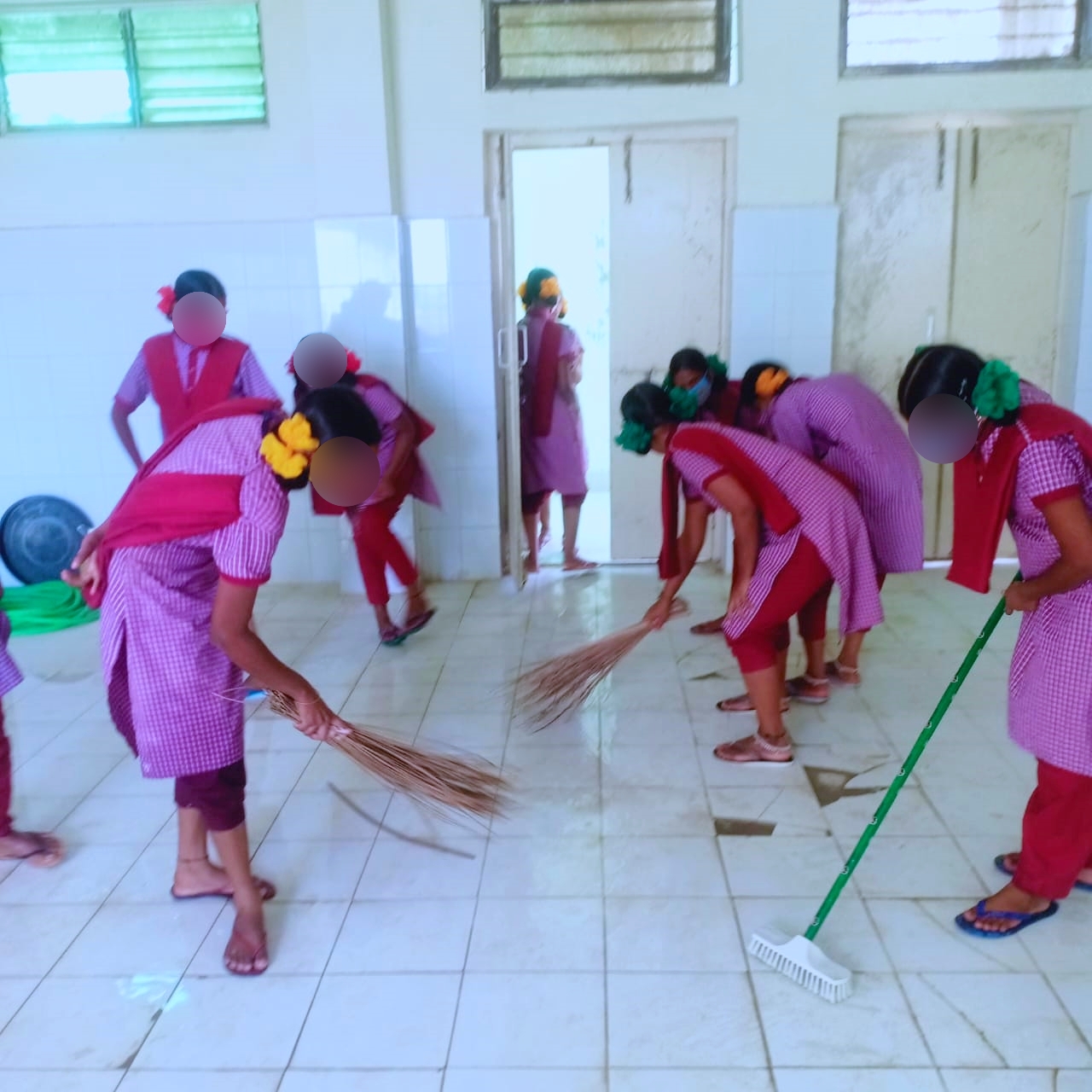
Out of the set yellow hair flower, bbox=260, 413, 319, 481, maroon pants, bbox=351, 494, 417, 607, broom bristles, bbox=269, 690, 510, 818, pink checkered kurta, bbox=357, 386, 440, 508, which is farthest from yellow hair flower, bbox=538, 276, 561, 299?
yellow hair flower, bbox=260, 413, 319, 481

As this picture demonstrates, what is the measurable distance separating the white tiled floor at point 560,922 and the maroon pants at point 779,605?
0.32 metres

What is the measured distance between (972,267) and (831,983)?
3528 mm

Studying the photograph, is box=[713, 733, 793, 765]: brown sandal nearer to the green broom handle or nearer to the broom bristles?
the green broom handle

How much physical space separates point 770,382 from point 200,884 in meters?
2.27

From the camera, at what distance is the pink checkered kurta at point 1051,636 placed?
1.89 meters

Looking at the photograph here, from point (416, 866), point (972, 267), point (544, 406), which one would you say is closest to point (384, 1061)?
point (416, 866)

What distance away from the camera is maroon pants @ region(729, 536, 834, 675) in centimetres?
278

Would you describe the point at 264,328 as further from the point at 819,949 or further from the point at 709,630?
the point at 819,949

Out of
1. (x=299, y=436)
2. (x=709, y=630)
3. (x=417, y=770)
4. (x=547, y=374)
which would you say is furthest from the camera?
(x=547, y=374)

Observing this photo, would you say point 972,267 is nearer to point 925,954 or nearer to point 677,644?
point 677,644

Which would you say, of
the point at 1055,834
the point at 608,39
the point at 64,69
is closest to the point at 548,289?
the point at 608,39

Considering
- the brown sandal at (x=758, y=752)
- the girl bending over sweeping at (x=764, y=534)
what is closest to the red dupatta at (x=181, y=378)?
the girl bending over sweeping at (x=764, y=534)

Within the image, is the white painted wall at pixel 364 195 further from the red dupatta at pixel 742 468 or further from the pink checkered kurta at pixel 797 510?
the red dupatta at pixel 742 468

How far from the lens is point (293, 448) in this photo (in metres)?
1.84
